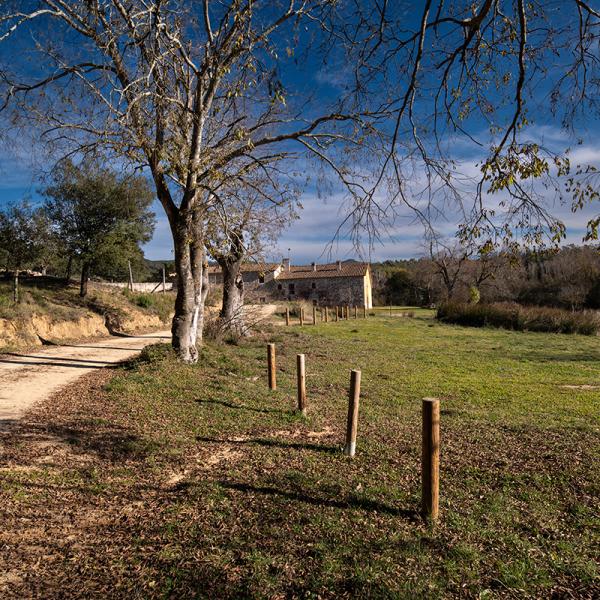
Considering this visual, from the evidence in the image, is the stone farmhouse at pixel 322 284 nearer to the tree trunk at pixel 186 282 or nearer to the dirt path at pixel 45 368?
the dirt path at pixel 45 368

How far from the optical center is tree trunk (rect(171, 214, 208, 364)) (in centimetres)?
1019

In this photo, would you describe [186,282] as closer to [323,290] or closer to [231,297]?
[231,297]

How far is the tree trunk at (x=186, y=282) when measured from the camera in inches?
401

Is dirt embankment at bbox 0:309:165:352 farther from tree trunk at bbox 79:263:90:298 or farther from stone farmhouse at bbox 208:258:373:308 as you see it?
stone farmhouse at bbox 208:258:373:308

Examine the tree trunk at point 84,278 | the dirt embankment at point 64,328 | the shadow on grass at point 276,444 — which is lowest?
the shadow on grass at point 276,444

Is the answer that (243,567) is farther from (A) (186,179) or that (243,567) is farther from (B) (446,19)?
(A) (186,179)

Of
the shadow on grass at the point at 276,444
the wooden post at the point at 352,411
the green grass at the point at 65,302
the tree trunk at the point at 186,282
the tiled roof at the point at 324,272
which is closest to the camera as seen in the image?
the wooden post at the point at 352,411

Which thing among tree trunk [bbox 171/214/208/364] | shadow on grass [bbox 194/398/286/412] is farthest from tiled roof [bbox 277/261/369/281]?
shadow on grass [bbox 194/398/286/412]

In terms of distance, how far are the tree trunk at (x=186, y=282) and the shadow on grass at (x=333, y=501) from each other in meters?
6.28

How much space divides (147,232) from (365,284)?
38546 millimetres

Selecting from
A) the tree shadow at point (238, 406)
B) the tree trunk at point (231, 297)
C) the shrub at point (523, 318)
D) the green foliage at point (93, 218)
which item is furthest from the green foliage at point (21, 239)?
the shrub at point (523, 318)

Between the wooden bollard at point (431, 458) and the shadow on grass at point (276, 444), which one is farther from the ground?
the wooden bollard at point (431, 458)

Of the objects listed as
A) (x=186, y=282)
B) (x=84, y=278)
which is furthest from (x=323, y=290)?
(x=186, y=282)

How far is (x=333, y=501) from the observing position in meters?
4.53
